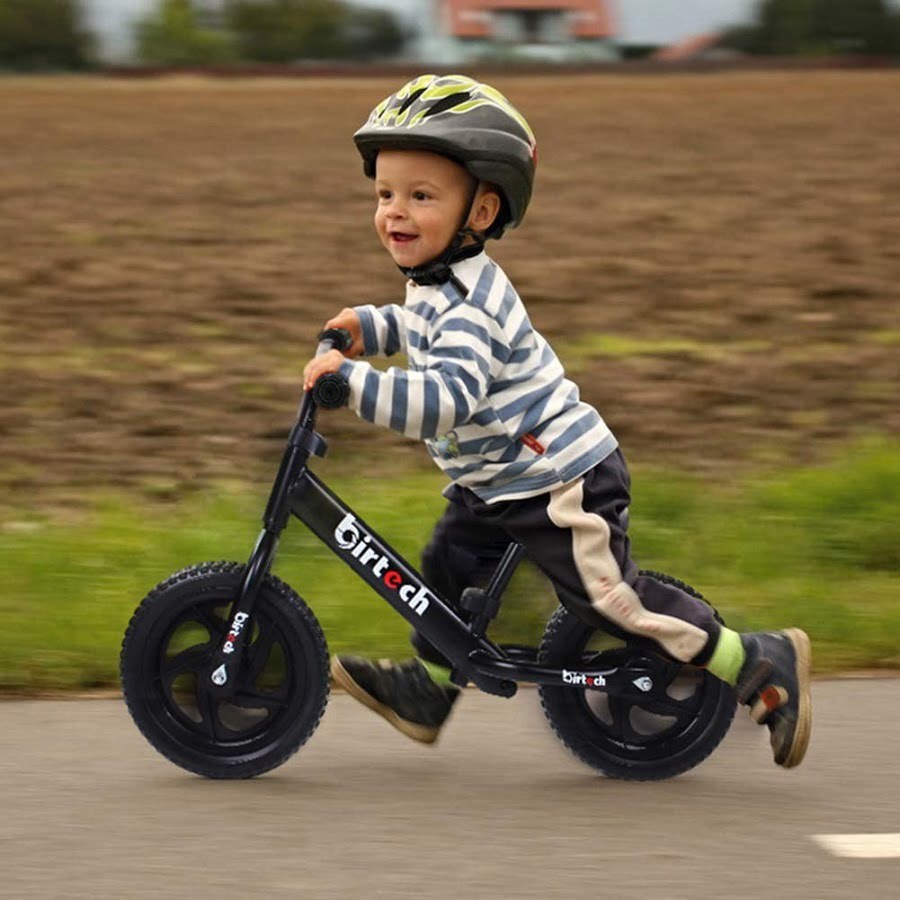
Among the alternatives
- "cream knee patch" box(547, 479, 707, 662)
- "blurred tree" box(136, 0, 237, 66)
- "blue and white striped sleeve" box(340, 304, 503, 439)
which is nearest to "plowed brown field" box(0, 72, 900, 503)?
"cream knee patch" box(547, 479, 707, 662)

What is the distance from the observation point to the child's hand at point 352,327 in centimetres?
447

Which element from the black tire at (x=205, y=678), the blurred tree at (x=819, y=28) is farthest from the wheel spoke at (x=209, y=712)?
the blurred tree at (x=819, y=28)

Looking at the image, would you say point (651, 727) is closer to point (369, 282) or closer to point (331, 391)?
point (331, 391)

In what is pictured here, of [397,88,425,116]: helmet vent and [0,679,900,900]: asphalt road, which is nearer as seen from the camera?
[0,679,900,900]: asphalt road

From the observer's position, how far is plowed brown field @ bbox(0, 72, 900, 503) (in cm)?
823

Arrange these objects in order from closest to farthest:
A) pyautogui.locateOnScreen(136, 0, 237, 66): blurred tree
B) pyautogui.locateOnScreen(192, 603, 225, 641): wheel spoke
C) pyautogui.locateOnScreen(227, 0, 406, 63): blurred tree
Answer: pyautogui.locateOnScreen(192, 603, 225, 641): wheel spoke → pyautogui.locateOnScreen(136, 0, 237, 66): blurred tree → pyautogui.locateOnScreen(227, 0, 406, 63): blurred tree

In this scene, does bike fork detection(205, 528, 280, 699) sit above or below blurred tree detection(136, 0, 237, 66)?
above

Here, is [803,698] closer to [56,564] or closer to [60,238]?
[56,564]

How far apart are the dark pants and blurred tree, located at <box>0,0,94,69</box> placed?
141 feet

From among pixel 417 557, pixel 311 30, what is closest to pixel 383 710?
pixel 417 557

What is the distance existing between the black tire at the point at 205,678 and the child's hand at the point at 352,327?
550 mm

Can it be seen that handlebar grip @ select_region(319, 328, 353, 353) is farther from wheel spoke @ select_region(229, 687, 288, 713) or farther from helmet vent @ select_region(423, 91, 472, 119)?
wheel spoke @ select_region(229, 687, 288, 713)

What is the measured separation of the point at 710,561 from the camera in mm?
6223

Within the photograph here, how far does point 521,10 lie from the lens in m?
72.8
